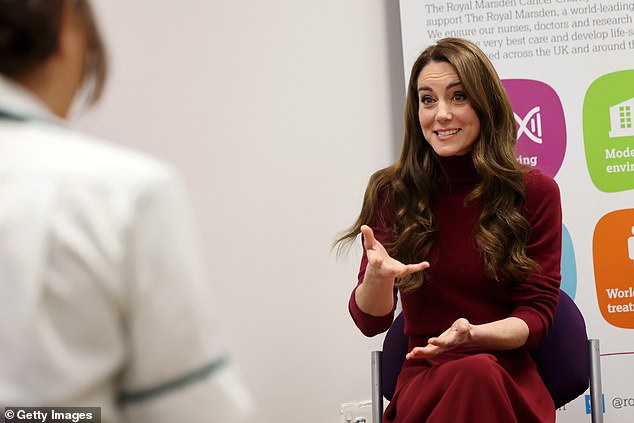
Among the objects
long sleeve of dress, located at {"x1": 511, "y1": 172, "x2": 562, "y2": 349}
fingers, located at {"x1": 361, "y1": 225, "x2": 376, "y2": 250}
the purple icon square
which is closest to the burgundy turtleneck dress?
long sleeve of dress, located at {"x1": 511, "y1": 172, "x2": 562, "y2": 349}

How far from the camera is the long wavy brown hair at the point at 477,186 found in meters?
2.18

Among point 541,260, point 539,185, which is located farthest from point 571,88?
point 541,260

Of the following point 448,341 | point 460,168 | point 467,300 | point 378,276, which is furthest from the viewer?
point 460,168

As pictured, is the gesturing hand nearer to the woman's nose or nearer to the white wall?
the woman's nose

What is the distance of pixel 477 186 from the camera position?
227 cm

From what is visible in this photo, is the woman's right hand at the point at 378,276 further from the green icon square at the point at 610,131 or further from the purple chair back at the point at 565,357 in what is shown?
the green icon square at the point at 610,131

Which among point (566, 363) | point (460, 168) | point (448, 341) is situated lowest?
point (566, 363)

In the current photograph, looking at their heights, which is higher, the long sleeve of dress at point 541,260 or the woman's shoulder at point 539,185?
the woman's shoulder at point 539,185

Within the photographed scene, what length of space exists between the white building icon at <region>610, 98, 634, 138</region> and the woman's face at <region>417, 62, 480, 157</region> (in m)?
0.96

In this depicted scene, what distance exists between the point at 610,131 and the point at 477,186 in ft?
3.30

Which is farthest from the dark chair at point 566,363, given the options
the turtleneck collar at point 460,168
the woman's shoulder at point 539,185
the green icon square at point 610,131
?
the green icon square at point 610,131

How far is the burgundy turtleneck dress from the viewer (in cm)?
200

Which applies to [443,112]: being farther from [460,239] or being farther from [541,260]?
[541,260]

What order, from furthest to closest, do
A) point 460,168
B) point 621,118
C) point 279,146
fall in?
point 279,146
point 621,118
point 460,168
